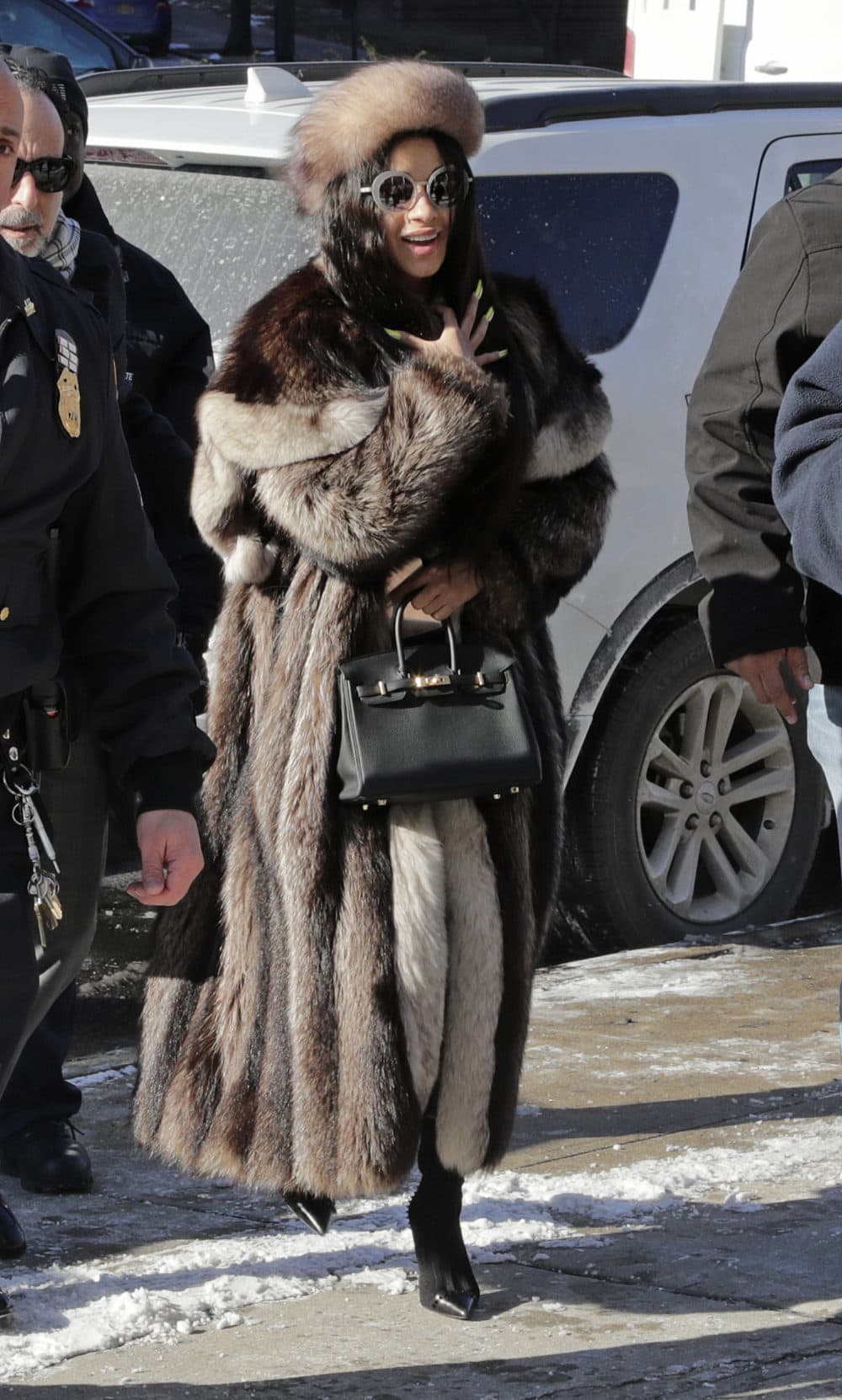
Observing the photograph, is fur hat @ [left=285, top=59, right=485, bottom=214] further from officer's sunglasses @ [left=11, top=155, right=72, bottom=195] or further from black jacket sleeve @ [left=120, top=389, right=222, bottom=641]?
black jacket sleeve @ [left=120, top=389, right=222, bottom=641]

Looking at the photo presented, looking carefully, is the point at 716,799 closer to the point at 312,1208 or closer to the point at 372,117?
the point at 312,1208

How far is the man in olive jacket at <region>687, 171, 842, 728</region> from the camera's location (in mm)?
3605

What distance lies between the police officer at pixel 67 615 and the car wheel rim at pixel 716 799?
2766mm

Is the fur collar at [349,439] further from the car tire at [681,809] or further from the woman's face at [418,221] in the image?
the car tire at [681,809]

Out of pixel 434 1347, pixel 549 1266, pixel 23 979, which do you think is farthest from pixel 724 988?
pixel 23 979

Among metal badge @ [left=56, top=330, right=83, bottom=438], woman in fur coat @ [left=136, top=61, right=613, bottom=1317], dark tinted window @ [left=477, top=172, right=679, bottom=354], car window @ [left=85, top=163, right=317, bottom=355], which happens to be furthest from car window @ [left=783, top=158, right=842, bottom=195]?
metal badge @ [left=56, top=330, right=83, bottom=438]

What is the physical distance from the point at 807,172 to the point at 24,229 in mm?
2528

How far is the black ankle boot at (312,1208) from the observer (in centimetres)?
383

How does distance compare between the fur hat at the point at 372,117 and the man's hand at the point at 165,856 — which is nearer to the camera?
the man's hand at the point at 165,856

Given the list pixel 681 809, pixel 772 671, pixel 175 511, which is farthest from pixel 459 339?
pixel 681 809

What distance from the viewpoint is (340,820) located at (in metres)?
3.70

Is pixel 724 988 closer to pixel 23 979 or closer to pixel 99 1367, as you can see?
pixel 99 1367

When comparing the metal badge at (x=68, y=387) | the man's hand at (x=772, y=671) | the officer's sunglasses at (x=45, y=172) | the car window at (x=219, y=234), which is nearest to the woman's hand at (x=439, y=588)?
the man's hand at (x=772, y=671)

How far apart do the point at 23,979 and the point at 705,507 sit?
147 centimetres
